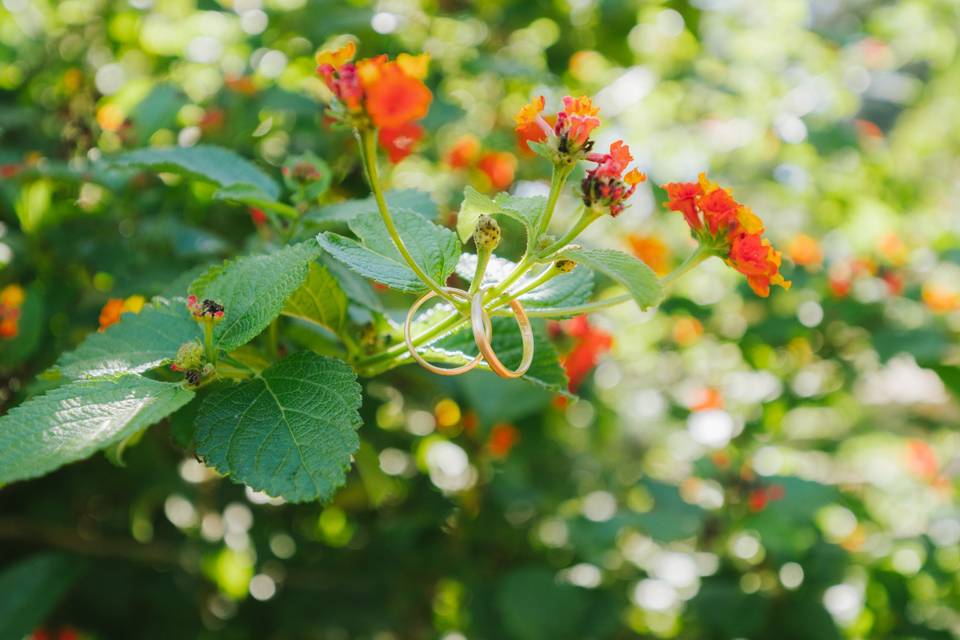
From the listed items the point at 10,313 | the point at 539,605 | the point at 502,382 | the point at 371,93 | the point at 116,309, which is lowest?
the point at 539,605

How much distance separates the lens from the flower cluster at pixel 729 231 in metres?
0.60

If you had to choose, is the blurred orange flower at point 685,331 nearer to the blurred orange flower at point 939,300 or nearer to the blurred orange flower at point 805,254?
the blurred orange flower at point 805,254

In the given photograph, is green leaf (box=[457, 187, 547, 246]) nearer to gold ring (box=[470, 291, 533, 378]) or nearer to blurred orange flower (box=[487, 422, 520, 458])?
gold ring (box=[470, 291, 533, 378])

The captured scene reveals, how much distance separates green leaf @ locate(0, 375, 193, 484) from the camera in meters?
0.47

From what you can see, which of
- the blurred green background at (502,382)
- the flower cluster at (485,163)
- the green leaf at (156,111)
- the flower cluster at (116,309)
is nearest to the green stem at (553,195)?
the flower cluster at (116,309)

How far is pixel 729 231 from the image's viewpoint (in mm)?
606

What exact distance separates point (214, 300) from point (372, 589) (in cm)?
Result: 95

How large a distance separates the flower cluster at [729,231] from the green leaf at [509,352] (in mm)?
166

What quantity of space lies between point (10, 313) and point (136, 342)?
44 cm

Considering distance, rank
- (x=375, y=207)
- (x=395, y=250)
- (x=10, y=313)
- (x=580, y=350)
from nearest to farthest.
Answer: (x=395, y=250) < (x=375, y=207) < (x=10, y=313) < (x=580, y=350)

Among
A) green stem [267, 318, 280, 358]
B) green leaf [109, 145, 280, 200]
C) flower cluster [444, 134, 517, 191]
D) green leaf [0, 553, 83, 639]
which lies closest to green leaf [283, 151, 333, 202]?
green leaf [109, 145, 280, 200]

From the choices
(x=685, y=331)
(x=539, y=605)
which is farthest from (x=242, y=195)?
(x=685, y=331)

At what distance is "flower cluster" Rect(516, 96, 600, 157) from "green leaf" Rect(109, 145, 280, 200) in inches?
10.9

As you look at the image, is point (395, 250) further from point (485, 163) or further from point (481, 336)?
point (485, 163)
